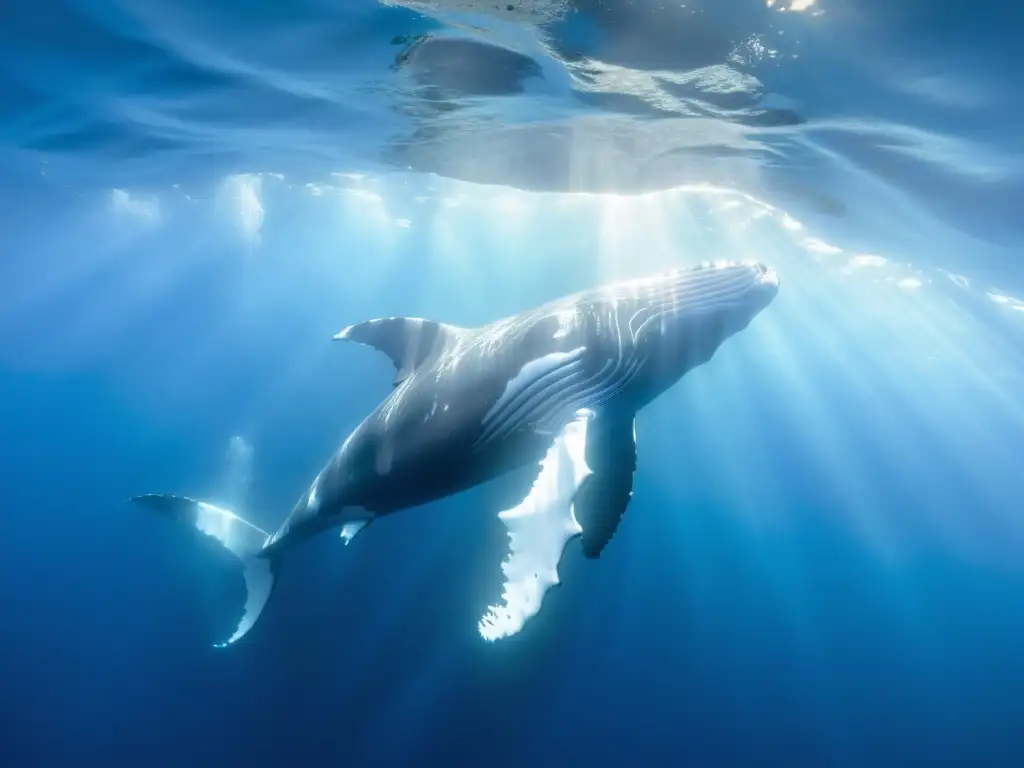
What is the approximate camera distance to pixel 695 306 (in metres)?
5.42

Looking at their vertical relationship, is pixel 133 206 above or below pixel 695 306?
below

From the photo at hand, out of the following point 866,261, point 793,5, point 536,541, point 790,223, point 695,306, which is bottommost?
point 866,261

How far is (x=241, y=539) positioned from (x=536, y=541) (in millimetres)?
8034

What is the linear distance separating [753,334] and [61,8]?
52.7 meters

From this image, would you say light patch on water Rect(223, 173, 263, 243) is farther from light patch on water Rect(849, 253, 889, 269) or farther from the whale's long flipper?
the whale's long flipper

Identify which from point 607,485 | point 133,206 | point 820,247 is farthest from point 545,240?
point 607,485

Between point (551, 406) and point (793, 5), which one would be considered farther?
point (793, 5)

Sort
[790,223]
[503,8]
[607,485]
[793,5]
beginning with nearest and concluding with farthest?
[607,485], [793,5], [503,8], [790,223]

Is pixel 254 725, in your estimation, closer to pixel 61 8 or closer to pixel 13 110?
pixel 61 8

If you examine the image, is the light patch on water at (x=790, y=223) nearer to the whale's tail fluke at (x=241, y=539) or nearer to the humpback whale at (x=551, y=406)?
the humpback whale at (x=551, y=406)

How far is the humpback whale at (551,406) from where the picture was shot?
14.6 feet

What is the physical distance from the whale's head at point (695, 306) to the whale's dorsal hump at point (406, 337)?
256cm

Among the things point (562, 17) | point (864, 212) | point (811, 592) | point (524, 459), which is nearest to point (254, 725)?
point (524, 459)

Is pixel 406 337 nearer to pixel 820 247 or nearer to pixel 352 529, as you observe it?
pixel 352 529
